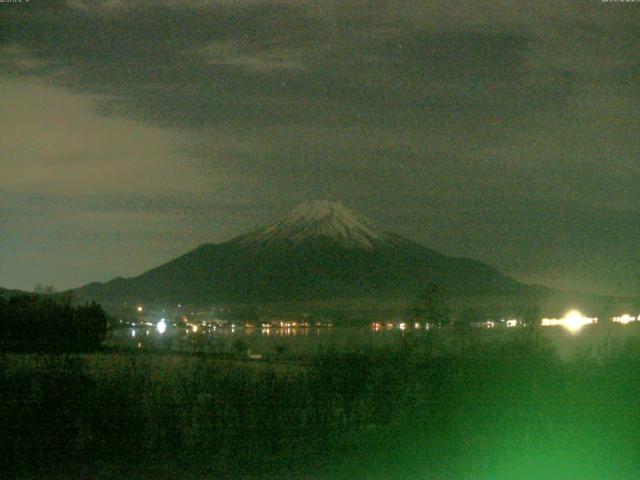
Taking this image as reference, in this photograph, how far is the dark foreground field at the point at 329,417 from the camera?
40.3 feet

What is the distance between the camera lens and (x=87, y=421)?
1305 centimetres

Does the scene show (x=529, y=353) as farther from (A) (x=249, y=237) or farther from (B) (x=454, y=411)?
(A) (x=249, y=237)

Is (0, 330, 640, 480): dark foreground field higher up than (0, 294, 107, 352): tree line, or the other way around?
(0, 294, 107, 352): tree line

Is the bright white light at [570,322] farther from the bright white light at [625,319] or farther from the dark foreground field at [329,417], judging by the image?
the dark foreground field at [329,417]

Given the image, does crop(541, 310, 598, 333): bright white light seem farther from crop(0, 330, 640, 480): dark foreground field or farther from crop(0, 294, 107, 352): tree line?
crop(0, 294, 107, 352): tree line

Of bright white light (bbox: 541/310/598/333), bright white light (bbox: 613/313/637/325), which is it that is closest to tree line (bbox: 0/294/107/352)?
bright white light (bbox: 541/310/598/333)

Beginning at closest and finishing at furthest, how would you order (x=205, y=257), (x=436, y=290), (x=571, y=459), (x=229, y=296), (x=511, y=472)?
(x=511, y=472)
(x=571, y=459)
(x=436, y=290)
(x=229, y=296)
(x=205, y=257)

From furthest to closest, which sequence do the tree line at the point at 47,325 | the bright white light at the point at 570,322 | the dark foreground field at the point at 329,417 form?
the bright white light at the point at 570,322
the tree line at the point at 47,325
the dark foreground field at the point at 329,417

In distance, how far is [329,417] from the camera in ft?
47.4

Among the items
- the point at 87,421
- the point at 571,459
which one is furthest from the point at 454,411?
the point at 87,421

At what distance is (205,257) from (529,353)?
10415cm

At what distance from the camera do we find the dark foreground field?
12.3m

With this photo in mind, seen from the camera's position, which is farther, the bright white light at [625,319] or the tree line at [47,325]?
the bright white light at [625,319]

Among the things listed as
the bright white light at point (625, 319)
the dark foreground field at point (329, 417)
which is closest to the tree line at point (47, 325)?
the dark foreground field at point (329, 417)
